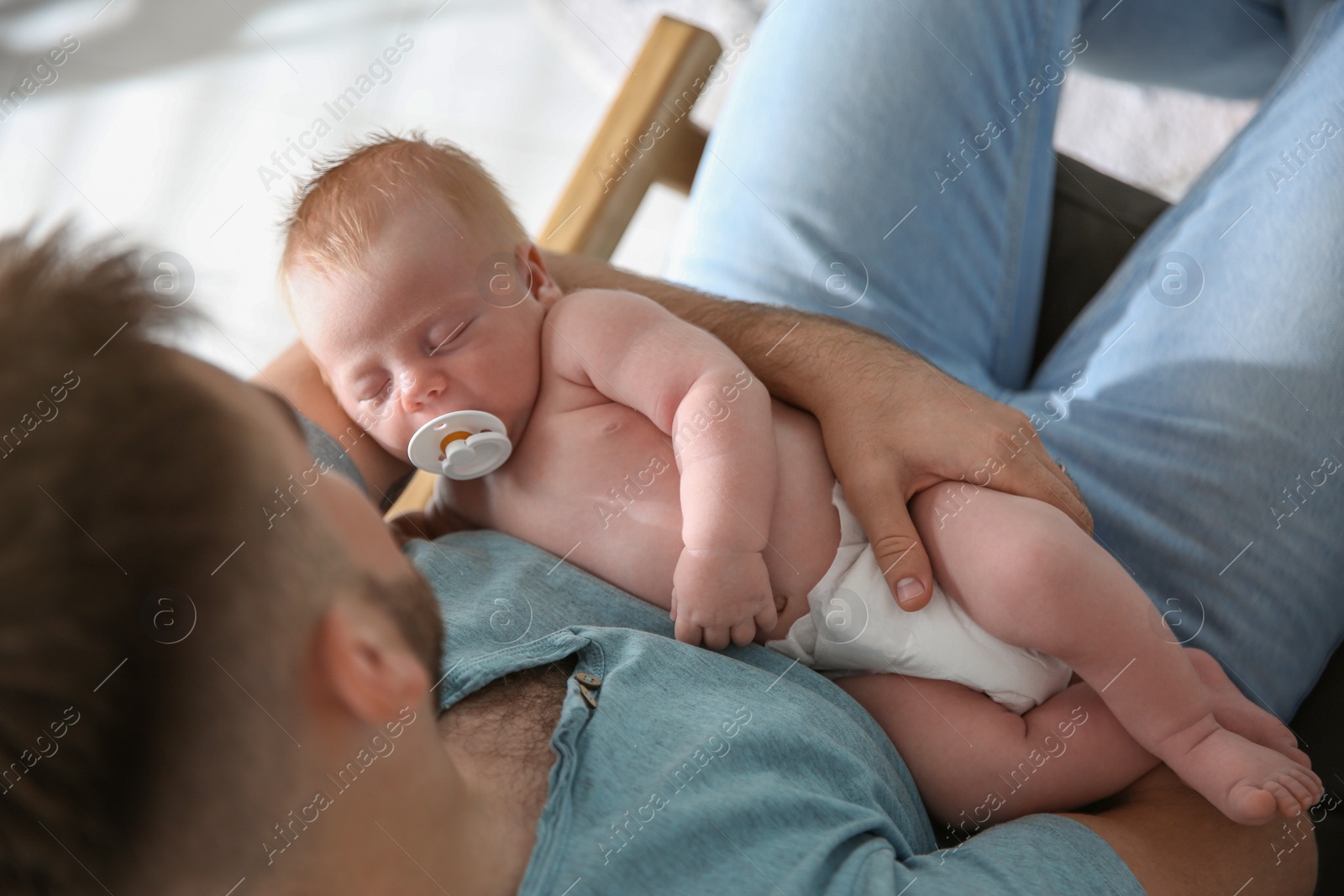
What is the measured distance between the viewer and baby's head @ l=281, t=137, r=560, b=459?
2.93 ft

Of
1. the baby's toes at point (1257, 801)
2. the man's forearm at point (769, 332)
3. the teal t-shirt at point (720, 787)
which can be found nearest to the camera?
the teal t-shirt at point (720, 787)

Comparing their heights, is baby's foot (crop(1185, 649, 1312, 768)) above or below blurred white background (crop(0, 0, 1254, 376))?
above

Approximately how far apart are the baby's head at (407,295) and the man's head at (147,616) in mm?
413

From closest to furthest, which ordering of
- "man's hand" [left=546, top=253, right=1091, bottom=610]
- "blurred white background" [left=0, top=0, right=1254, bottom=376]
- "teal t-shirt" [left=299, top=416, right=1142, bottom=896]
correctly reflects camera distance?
1. "teal t-shirt" [left=299, top=416, right=1142, bottom=896]
2. "man's hand" [left=546, top=253, right=1091, bottom=610]
3. "blurred white background" [left=0, top=0, right=1254, bottom=376]

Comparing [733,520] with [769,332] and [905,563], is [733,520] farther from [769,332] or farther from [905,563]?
[769,332]

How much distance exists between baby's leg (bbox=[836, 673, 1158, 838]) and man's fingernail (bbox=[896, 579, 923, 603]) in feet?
0.31

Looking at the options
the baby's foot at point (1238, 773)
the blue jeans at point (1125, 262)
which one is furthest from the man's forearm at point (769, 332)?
the baby's foot at point (1238, 773)

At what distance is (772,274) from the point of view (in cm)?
116

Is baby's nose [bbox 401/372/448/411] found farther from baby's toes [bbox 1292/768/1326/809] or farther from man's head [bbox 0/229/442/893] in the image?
baby's toes [bbox 1292/768/1326/809]

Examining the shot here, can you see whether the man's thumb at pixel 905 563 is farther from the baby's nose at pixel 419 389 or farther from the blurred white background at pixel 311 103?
the blurred white background at pixel 311 103

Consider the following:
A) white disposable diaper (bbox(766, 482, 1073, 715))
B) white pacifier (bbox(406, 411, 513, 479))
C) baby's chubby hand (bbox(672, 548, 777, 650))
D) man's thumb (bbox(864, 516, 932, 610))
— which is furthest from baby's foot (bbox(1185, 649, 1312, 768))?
white pacifier (bbox(406, 411, 513, 479))

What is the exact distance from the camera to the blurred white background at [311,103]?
71.3 inches

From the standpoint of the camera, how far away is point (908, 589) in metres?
0.80

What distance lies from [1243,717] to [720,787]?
19.5 inches
